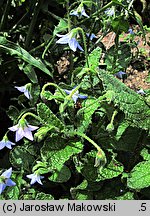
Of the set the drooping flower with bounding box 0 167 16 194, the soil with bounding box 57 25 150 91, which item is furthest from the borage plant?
the soil with bounding box 57 25 150 91

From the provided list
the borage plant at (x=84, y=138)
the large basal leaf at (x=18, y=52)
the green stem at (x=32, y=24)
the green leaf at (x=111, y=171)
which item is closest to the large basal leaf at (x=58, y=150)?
the borage plant at (x=84, y=138)

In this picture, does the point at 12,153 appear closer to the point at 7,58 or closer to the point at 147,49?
the point at 7,58

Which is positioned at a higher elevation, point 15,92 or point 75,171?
point 15,92

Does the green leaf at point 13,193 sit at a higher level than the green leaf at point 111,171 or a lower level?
lower

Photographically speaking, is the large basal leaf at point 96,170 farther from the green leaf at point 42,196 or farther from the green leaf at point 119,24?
the green leaf at point 119,24

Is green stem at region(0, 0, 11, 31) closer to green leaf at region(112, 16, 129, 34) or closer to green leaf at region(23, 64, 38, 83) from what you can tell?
green leaf at region(23, 64, 38, 83)

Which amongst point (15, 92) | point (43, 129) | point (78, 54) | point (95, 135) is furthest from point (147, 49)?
point (43, 129)
